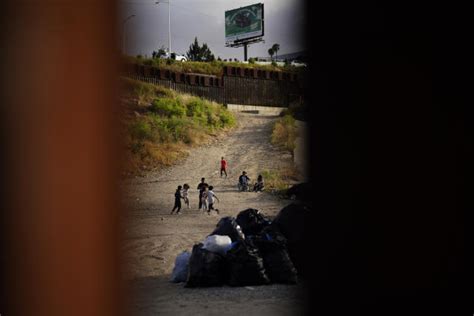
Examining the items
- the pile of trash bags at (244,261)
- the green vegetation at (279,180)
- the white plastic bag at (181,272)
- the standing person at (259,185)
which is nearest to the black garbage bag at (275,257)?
the pile of trash bags at (244,261)

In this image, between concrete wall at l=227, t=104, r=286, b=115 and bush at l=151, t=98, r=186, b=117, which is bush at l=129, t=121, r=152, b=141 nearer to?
bush at l=151, t=98, r=186, b=117

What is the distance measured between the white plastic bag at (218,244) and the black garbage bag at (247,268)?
0.41ft

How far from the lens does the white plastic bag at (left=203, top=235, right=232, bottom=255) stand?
3605mm

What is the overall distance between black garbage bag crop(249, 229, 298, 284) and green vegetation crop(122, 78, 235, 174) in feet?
27.1

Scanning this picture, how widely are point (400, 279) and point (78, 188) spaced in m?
0.39

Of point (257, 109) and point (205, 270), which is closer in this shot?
point (205, 270)

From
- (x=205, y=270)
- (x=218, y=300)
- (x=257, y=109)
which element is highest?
(x=257, y=109)

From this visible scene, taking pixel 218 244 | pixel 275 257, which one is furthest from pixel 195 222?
pixel 275 257

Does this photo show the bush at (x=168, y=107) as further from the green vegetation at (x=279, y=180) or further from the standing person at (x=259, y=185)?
the standing person at (x=259, y=185)

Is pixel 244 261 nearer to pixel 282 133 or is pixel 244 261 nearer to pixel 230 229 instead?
pixel 230 229

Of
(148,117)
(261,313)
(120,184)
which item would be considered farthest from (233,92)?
(120,184)

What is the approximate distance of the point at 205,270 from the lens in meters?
3.53

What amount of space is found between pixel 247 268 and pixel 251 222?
102 centimetres

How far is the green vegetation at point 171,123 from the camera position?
1262 cm
